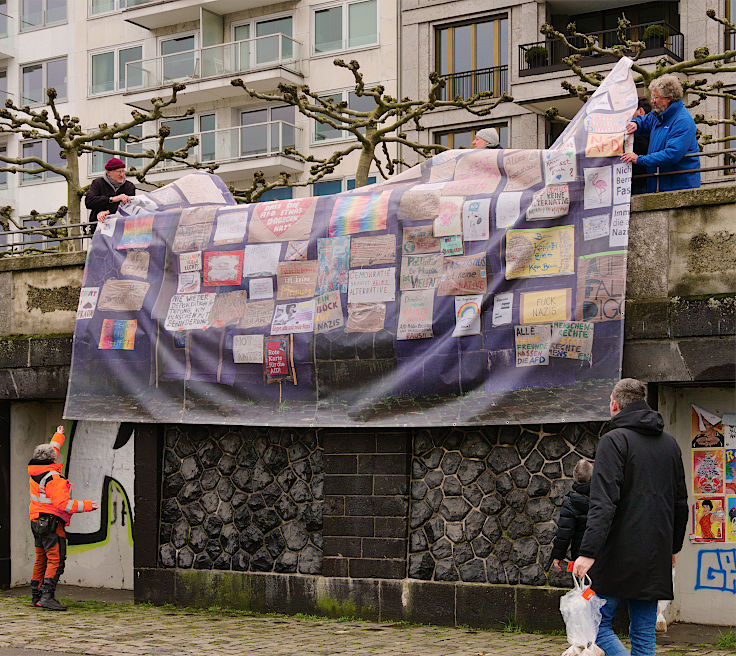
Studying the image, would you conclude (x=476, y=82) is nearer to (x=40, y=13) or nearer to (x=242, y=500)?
(x=40, y=13)

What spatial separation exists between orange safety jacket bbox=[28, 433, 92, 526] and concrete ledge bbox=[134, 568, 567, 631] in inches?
44.8

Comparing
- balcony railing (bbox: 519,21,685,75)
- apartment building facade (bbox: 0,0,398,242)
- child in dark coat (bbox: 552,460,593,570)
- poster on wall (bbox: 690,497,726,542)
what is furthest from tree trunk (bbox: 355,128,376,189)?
apartment building facade (bbox: 0,0,398,242)

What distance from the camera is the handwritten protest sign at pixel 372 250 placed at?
37.7ft

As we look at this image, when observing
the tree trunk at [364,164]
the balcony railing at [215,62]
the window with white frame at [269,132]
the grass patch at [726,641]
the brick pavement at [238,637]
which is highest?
the balcony railing at [215,62]

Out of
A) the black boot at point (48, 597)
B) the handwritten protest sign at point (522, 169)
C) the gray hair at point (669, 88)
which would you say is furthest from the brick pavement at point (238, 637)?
the gray hair at point (669, 88)

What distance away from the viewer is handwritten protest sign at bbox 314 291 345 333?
38.3 feet

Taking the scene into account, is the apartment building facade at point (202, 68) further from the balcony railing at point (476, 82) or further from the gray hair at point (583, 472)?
the gray hair at point (583, 472)

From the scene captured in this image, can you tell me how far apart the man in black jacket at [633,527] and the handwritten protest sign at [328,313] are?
4.87 m

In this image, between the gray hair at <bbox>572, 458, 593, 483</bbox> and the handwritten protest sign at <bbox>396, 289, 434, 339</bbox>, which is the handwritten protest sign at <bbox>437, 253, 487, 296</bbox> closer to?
the handwritten protest sign at <bbox>396, 289, 434, 339</bbox>

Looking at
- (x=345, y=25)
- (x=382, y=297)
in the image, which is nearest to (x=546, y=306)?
(x=382, y=297)

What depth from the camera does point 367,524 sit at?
11.6 m

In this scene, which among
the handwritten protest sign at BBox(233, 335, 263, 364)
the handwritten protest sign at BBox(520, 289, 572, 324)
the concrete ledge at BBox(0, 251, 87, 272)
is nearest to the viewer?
the handwritten protest sign at BBox(520, 289, 572, 324)

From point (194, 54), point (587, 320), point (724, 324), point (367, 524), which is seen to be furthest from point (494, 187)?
point (194, 54)

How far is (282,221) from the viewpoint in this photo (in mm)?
12219
